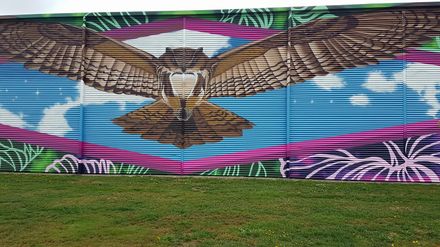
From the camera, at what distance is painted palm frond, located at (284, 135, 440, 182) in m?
10.9

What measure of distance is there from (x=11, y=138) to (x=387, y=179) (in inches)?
414

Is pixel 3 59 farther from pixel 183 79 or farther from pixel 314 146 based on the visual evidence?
pixel 314 146

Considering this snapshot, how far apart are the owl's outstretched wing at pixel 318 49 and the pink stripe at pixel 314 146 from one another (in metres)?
1.68

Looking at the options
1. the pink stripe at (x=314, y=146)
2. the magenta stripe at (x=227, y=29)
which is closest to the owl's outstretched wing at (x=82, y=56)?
the magenta stripe at (x=227, y=29)

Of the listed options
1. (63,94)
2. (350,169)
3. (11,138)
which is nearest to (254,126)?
(350,169)

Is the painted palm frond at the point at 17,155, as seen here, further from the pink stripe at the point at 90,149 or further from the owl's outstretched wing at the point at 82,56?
the owl's outstretched wing at the point at 82,56

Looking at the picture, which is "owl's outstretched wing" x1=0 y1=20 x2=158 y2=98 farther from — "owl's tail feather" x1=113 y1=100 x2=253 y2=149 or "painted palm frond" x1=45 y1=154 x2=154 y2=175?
"painted palm frond" x1=45 y1=154 x2=154 y2=175

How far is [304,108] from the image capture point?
11.4 metres

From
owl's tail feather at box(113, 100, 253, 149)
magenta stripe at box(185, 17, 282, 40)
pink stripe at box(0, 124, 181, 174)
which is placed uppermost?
magenta stripe at box(185, 17, 282, 40)

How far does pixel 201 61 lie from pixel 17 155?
19.5ft

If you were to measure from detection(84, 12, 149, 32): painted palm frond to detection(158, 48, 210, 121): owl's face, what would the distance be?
1294 mm

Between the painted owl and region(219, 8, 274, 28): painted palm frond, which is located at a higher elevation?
region(219, 8, 274, 28): painted palm frond

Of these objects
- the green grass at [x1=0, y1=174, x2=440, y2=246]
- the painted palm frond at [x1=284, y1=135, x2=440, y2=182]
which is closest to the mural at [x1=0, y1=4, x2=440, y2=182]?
the painted palm frond at [x1=284, y1=135, x2=440, y2=182]

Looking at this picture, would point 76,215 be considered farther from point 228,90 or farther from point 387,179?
point 387,179
